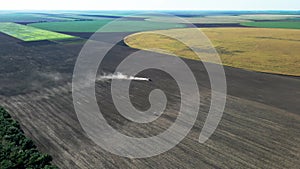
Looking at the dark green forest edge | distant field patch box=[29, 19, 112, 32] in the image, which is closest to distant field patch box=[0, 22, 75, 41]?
distant field patch box=[29, 19, 112, 32]

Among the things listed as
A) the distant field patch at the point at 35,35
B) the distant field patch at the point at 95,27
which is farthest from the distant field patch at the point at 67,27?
the distant field patch at the point at 35,35

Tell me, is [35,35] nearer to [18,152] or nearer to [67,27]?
[67,27]

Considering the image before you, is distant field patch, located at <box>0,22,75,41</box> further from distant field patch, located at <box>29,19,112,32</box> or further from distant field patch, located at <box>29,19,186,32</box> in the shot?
distant field patch, located at <box>29,19,186,32</box>

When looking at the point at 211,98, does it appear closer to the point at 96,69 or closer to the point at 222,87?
the point at 222,87

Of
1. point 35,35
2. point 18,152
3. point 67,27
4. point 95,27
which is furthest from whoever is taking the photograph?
point 95,27

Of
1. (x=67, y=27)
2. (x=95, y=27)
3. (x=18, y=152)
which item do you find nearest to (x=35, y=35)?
(x=67, y=27)

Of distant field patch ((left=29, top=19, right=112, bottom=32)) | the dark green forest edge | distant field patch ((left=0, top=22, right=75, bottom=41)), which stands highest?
distant field patch ((left=29, top=19, right=112, bottom=32))

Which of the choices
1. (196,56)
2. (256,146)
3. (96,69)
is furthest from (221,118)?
(196,56)

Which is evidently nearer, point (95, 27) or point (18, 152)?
point (18, 152)

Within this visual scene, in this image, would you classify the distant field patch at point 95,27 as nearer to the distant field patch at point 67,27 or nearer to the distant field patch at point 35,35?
the distant field patch at point 67,27
